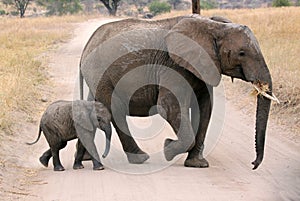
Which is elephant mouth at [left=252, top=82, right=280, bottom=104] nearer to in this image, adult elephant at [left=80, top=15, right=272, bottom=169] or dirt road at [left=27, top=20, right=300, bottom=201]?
adult elephant at [left=80, top=15, right=272, bottom=169]

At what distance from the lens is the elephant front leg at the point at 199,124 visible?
8070 millimetres

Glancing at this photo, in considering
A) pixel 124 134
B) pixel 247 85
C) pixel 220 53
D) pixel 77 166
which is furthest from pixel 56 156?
pixel 247 85

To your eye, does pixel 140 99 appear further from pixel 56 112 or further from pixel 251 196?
pixel 251 196

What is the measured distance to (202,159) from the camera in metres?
8.09

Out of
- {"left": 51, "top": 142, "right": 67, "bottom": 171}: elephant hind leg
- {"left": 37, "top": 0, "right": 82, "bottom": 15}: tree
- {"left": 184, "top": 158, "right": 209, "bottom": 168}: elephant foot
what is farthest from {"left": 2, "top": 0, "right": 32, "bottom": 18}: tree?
{"left": 184, "top": 158, "right": 209, "bottom": 168}: elephant foot

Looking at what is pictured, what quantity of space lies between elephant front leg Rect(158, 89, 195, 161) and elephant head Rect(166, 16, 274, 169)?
1.27ft

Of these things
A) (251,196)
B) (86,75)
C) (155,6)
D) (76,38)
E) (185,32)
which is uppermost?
(185,32)

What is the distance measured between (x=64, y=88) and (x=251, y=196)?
373 inches

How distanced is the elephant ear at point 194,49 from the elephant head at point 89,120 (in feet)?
3.42

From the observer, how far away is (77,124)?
304 inches

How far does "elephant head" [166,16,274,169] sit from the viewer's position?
7.25m

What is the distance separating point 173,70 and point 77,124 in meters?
1.28

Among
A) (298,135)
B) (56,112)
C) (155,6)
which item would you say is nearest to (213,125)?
(298,135)

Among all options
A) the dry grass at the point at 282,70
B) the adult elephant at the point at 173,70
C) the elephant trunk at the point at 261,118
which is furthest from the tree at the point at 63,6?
the elephant trunk at the point at 261,118
